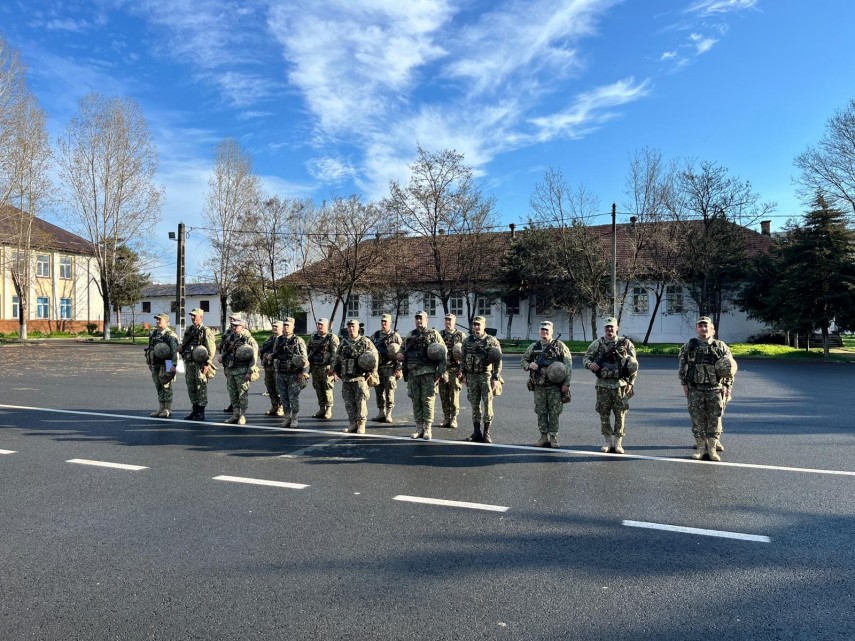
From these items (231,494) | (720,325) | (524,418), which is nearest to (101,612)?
(231,494)

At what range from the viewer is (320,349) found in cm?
1085

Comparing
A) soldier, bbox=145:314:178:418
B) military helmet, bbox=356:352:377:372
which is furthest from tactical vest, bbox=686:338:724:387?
soldier, bbox=145:314:178:418

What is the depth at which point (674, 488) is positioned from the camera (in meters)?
6.38

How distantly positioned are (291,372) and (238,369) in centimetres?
96

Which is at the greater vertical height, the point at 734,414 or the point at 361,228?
the point at 361,228

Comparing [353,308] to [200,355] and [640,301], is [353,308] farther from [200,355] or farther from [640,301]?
[200,355]

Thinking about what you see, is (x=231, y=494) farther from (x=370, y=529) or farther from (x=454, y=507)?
(x=454, y=507)

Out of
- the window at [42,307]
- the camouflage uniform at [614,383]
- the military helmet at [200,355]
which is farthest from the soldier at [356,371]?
the window at [42,307]

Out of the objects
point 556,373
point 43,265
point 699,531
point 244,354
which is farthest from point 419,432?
point 43,265

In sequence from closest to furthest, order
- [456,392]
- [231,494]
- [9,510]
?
[9,510] → [231,494] → [456,392]

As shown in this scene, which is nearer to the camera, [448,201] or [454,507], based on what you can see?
[454,507]

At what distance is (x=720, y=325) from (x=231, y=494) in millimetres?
37788

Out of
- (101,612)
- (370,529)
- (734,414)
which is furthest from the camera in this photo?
(734,414)

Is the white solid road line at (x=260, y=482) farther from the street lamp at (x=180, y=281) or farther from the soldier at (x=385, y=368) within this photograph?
the street lamp at (x=180, y=281)
